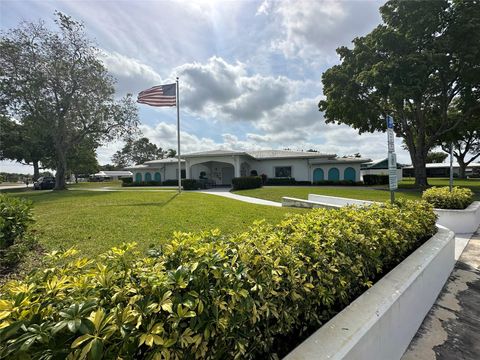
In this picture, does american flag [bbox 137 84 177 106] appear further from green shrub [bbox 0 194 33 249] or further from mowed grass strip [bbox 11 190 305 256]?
green shrub [bbox 0 194 33 249]

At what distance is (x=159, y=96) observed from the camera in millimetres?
16047

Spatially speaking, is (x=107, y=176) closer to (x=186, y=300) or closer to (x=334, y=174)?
(x=334, y=174)

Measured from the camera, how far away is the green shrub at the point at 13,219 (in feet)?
13.8

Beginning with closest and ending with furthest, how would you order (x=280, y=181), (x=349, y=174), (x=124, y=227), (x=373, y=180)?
(x=124, y=227)
(x=373, y=180)
(x=349, y=174)
(x=280, y=181)

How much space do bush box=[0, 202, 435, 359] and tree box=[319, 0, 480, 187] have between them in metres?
16.5

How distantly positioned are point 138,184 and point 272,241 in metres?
32.4

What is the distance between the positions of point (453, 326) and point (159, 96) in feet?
54.3

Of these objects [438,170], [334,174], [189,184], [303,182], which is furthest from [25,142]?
[438,170]

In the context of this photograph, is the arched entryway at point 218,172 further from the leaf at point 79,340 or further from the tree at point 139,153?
the tree at point 139,153

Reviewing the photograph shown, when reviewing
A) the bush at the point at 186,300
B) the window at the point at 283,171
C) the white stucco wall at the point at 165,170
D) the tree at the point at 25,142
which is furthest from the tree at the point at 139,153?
the bush at the point at 186,300

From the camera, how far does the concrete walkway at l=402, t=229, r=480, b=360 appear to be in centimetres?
255

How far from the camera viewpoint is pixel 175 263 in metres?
1.89

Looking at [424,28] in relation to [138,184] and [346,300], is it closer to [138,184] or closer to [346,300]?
[346,300]

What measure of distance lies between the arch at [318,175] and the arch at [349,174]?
2.17m
